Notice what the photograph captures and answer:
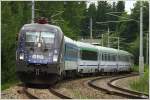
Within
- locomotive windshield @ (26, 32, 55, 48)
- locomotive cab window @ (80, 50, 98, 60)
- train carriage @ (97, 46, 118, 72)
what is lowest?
train carriage @ (97, 46, 118, 72)

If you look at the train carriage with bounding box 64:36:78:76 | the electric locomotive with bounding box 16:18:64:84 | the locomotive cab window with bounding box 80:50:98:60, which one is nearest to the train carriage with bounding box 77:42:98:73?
the locomotive cab window with bounding box 80:50:98:60

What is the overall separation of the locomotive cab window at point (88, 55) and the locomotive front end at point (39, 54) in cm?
1146

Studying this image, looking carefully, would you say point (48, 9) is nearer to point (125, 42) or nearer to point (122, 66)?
point (122, 66)

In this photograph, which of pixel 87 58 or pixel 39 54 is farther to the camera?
pixel 87 58

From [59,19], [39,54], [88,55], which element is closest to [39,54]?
[39,54]

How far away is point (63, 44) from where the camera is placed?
75.8ft

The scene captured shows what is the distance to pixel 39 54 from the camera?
21.5m

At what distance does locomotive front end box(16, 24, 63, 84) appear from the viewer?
70.5ft

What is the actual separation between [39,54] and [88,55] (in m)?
15.0

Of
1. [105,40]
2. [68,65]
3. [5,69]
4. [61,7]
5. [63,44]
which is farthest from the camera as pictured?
[105,40]

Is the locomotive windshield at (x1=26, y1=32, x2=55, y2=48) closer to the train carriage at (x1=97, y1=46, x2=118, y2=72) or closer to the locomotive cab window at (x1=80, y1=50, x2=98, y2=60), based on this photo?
the locomotive cab window at (x1=80, y1=50, x2=98, y2=60)

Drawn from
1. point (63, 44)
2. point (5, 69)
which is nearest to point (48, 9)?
point (5, 69)

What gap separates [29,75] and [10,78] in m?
7.78

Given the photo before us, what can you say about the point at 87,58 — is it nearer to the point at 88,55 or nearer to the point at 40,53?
the point at 88,55
